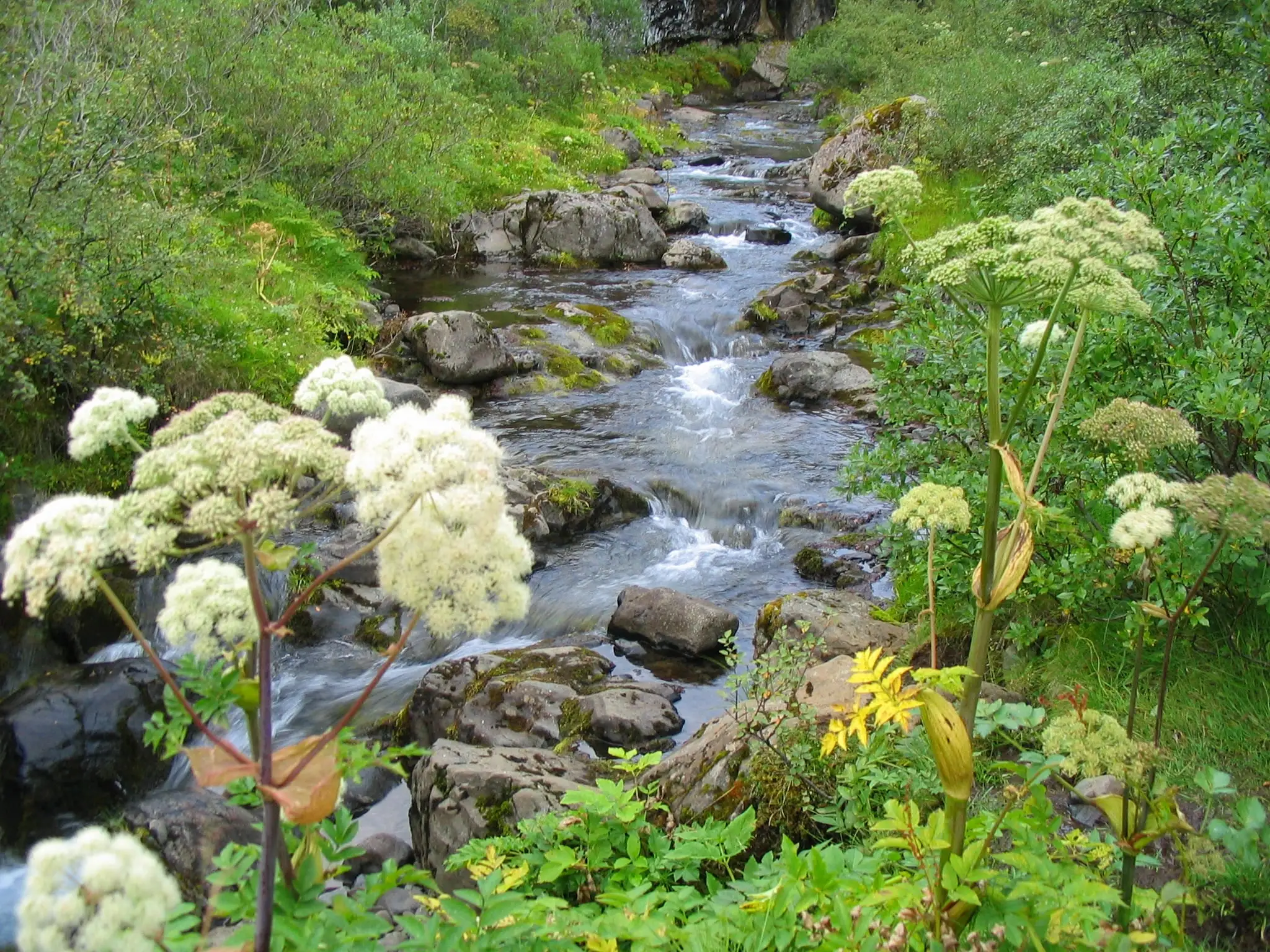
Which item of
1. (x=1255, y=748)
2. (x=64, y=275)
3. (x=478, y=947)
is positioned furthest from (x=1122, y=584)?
(x=64, y=275)

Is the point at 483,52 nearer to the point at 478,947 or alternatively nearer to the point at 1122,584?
the point at 1122,584

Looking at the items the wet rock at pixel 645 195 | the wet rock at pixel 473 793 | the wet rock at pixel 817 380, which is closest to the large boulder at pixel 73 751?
the wet rock at pixel 473 793

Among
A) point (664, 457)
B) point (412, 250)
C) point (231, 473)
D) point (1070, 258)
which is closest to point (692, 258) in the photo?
point (412, 250)

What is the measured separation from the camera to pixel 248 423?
6.77 ft

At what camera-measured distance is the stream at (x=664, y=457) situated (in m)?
8.45

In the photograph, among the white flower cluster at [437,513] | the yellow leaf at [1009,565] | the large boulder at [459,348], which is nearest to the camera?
the white flower cluster at [437,513]

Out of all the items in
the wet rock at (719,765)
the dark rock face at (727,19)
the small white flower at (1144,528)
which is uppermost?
the dark rock face at (727,19)

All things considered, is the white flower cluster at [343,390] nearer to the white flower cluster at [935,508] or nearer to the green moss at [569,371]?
the white flower cluster at [935,508]

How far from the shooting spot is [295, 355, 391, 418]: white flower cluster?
8.01 ft

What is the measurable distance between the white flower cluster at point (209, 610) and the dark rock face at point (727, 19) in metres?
56.1

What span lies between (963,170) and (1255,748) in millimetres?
16910

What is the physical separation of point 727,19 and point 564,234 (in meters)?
40.3

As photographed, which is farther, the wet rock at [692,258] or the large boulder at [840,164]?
the large boulder at [840,164]

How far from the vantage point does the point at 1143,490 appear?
8.87ft
